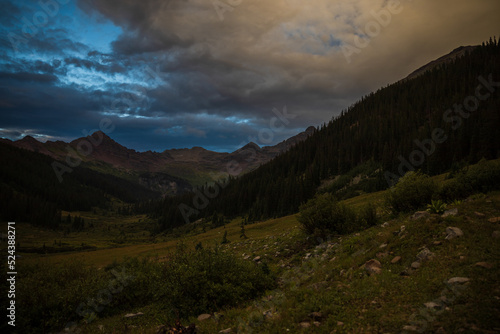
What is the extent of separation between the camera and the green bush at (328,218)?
1889cm

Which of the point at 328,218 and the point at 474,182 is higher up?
the point at 474,182

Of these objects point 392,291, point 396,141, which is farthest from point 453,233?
point 396,141

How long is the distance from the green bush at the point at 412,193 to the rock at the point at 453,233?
796 cm

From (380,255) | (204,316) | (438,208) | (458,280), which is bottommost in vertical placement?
(204,316)

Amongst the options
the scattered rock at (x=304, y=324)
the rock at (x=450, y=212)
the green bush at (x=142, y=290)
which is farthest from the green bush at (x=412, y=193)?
the scattered rock at (x=304, y=324)

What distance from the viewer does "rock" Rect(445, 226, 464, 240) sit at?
393 inches

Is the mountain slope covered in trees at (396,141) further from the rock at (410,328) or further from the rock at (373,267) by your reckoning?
the rock at (410,328)

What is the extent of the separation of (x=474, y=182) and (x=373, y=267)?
460 inches

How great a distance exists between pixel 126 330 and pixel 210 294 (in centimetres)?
446

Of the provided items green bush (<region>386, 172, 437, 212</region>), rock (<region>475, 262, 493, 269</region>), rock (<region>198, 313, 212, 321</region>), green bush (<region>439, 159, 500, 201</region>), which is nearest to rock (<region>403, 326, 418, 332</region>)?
rock (<region>475, 262, 493, 269</region>)

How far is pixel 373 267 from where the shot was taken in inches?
412

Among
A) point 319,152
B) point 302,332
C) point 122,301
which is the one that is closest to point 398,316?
point 302,332

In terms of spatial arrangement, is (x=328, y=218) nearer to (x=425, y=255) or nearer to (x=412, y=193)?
(x=412, y=193)

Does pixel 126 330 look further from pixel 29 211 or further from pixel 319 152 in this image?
→ pixel 29 211
